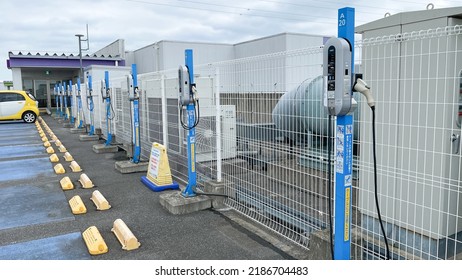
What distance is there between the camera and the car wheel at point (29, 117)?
62.2 ft

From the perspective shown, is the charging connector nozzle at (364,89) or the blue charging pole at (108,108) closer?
the charging connector nozzle at (364,89)

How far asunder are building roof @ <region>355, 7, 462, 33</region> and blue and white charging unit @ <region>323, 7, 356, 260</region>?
1121 mm

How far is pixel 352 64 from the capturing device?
2.41 meters

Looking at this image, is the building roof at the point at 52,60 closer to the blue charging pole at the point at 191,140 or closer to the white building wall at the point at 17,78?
the white building wall at the point at 17,78

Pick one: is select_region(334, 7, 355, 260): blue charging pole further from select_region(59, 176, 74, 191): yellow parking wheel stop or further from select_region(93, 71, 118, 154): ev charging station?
select_region(93, 71, 118, 154): ev charging station

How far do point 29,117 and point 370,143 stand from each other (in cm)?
1955

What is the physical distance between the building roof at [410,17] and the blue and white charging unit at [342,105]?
3.68ft

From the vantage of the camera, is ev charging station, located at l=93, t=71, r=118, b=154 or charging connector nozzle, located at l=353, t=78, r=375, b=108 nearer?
charging connector nozzle, located at l=353, t=78, r=375, b=108

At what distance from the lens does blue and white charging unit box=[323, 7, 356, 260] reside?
2350mm

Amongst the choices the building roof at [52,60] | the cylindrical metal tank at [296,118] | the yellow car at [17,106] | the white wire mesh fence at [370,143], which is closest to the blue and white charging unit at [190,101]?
the white wire mesh fence at [370,143]

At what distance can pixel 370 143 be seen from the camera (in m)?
3.50

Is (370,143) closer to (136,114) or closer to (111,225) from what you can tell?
(111,225)

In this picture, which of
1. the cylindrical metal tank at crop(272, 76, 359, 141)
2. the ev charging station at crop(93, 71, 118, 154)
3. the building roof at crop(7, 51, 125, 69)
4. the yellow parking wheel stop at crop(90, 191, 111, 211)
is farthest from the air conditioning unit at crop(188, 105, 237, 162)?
the building roof at crop(7, 51, 125, 69)

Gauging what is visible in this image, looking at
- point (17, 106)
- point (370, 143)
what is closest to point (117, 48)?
point (17, 106)
